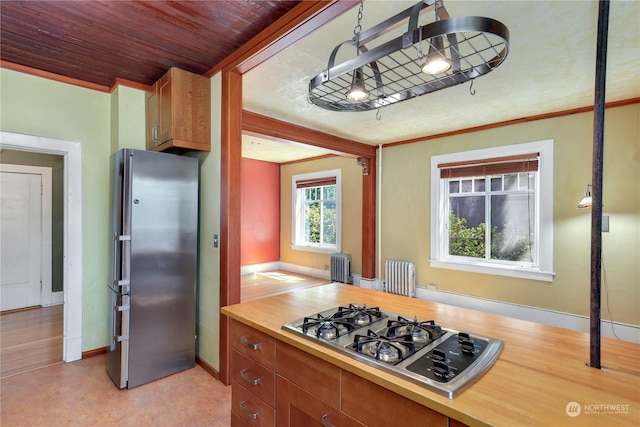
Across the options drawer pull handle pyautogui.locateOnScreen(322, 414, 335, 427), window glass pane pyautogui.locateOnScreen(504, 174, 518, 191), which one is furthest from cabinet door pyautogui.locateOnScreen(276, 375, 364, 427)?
window glass pane pyautogui.locateOnScreen(504, 174, 518, 191)

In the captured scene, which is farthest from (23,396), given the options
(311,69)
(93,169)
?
(311,69)

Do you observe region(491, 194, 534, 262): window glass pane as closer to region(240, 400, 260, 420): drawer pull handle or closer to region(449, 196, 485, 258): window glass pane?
region(449, 196, 485, 258): window glass pane

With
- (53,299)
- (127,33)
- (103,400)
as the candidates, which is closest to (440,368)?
(103,400)

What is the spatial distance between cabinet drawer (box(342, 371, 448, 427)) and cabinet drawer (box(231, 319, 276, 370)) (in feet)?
1.39

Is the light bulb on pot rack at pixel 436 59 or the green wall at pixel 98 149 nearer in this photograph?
the light bulb on pot rack at pixel 436 59

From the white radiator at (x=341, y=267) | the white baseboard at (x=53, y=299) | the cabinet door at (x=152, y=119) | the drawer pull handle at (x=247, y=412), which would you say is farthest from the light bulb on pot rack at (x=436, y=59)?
the white baseboard at (x=53, y=299)

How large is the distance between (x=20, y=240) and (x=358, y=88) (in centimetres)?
513

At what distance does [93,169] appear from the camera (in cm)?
289

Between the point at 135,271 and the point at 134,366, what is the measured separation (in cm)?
73

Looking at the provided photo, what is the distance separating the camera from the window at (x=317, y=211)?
626 centimetres

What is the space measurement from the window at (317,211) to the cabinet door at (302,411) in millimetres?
4832

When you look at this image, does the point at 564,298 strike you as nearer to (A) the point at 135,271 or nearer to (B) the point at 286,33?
(B) the point at 286,33

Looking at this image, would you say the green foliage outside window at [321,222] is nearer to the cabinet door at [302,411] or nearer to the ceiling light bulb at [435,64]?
the cabinet door at [302,411]

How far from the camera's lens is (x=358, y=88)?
3.88ft
